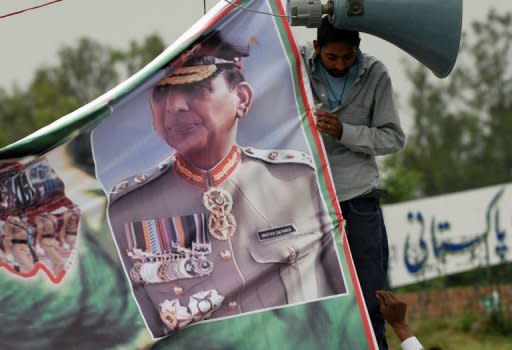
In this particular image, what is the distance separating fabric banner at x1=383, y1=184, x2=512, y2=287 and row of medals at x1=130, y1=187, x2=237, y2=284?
13196 mm

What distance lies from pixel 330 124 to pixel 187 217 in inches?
24.8

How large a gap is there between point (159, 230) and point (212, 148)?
0.36 m

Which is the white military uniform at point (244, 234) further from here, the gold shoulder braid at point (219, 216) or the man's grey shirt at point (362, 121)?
the man's grey shirt at point (362, 121)

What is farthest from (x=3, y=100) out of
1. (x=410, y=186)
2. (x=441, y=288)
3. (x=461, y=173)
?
(x=441, y=288)

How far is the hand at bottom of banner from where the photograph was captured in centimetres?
414

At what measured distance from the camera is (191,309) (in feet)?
13.6

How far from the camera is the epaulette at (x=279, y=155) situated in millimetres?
4273

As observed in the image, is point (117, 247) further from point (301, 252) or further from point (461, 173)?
point (461, 173)

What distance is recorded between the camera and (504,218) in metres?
18.1

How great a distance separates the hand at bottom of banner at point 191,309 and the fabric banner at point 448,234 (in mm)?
13199

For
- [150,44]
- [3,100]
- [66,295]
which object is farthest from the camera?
[3,100]

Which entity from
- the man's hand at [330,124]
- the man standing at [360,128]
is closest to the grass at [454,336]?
the man standing at [360,128]

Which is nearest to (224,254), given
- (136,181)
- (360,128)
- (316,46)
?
(136,181)

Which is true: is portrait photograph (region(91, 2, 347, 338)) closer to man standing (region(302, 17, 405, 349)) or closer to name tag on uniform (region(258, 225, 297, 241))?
name tag on uniform (region(258, 225, 297, 241))
